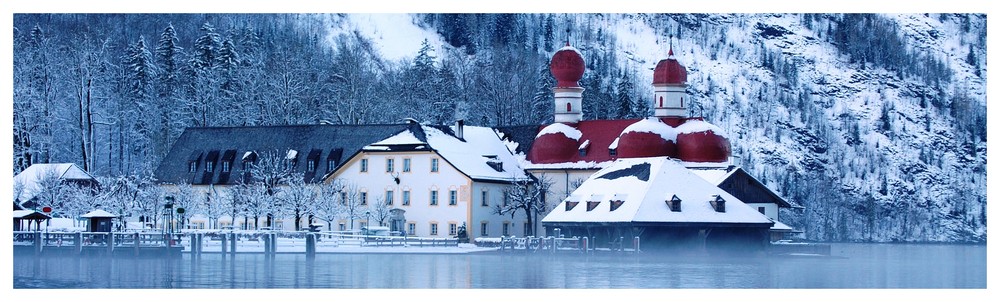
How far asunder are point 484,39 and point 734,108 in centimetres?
2337

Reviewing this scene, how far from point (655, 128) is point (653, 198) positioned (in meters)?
11.4

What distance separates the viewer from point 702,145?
8931 cm

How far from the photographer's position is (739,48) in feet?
602

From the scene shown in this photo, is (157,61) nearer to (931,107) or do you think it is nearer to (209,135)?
(209,135)

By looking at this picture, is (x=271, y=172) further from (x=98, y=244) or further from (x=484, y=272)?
(x=484, y=272)

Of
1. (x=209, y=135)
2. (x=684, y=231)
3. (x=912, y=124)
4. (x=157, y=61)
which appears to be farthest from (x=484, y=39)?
(x=684, y=231)

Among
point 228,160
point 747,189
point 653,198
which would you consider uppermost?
point 228,160

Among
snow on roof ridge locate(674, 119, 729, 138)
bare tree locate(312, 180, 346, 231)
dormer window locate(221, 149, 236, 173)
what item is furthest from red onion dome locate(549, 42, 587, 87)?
dormer window locate(221, 149, 236, 173)

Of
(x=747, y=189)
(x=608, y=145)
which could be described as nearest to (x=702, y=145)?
(x=747, y=189)

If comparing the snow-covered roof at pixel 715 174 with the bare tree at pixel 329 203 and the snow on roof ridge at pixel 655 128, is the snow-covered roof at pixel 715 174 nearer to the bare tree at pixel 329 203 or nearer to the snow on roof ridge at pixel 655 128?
the snow on roof ridge at pixel 655 128

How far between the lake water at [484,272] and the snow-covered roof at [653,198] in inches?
78.6

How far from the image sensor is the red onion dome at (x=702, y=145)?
89250mm

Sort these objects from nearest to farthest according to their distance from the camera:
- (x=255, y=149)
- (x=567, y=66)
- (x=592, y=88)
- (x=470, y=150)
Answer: (x=470, y=150), (x=255, y=149), (x=567, y=66), (x=592, y=88)

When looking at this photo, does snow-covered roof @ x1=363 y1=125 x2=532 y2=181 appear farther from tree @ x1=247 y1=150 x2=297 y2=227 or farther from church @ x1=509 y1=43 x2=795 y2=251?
tree @ x1=247 y1=150 x2=297 y2=227
